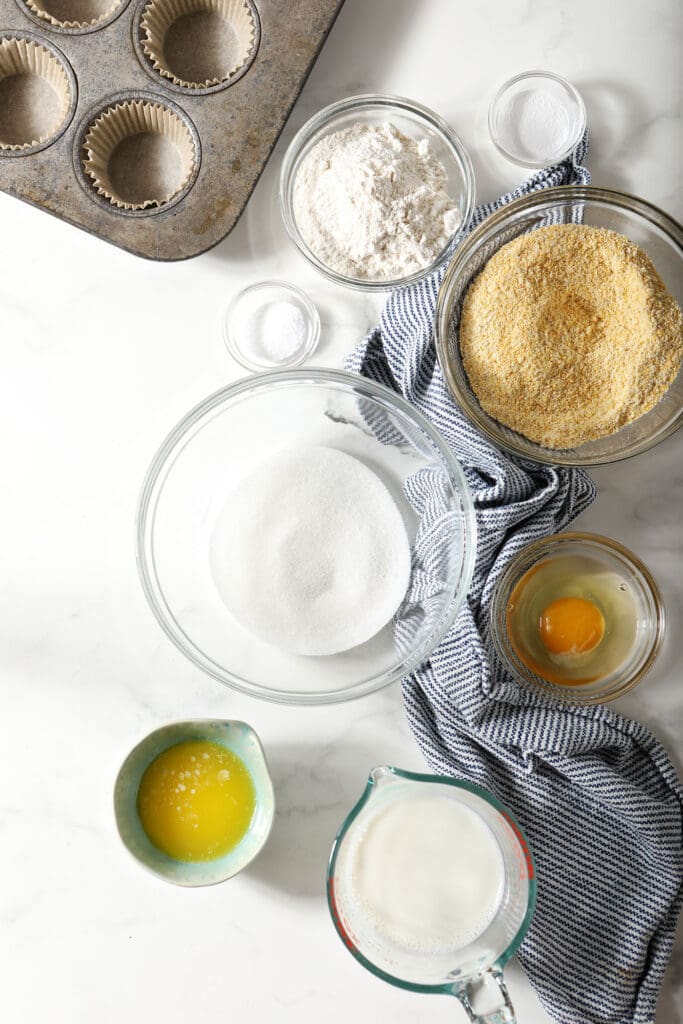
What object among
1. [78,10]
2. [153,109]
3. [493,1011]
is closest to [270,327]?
[153,109]

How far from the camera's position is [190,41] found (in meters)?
1.26

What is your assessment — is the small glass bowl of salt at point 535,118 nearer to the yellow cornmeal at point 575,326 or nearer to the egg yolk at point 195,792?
the yellow cornmeal at point 575,326

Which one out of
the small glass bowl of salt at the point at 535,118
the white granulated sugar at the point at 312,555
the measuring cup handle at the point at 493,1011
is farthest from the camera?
the small glass bowl of salt at the point at 535,118

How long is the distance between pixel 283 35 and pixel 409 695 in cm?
94

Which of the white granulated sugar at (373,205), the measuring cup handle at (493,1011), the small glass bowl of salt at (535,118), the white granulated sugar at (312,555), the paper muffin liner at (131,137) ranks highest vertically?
the small glass bowl of salt at (535,118)

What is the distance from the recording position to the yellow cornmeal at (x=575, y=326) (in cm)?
106

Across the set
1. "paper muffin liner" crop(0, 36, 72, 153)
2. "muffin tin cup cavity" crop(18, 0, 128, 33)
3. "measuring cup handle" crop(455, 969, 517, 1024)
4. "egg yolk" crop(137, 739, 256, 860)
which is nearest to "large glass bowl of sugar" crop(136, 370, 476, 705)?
"egg yolk" crop(137, 739, 256, 860)

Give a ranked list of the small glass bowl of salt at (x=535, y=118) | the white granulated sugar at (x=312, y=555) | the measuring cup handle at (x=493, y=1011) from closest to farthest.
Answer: the measuring cup handle at (x=493, y=1011), the white granulated sugar at (x=312, y=555), the small glass bowl of salt at (x=535, y=118)

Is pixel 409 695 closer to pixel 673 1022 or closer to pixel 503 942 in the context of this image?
pixel 503 942

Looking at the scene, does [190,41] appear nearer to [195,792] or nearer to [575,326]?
[575,326]

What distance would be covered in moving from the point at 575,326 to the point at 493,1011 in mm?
852

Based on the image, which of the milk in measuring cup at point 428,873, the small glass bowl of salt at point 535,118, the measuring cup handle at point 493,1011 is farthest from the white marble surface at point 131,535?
the measuring cup handle at point 493,1011

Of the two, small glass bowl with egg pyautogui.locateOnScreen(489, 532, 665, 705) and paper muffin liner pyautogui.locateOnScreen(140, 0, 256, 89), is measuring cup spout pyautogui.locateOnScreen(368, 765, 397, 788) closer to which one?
small glass bowl with egg pyautogui.locateOnScreen(489, 532, 665, 705)

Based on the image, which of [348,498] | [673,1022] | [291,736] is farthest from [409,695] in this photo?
[673,1022]
